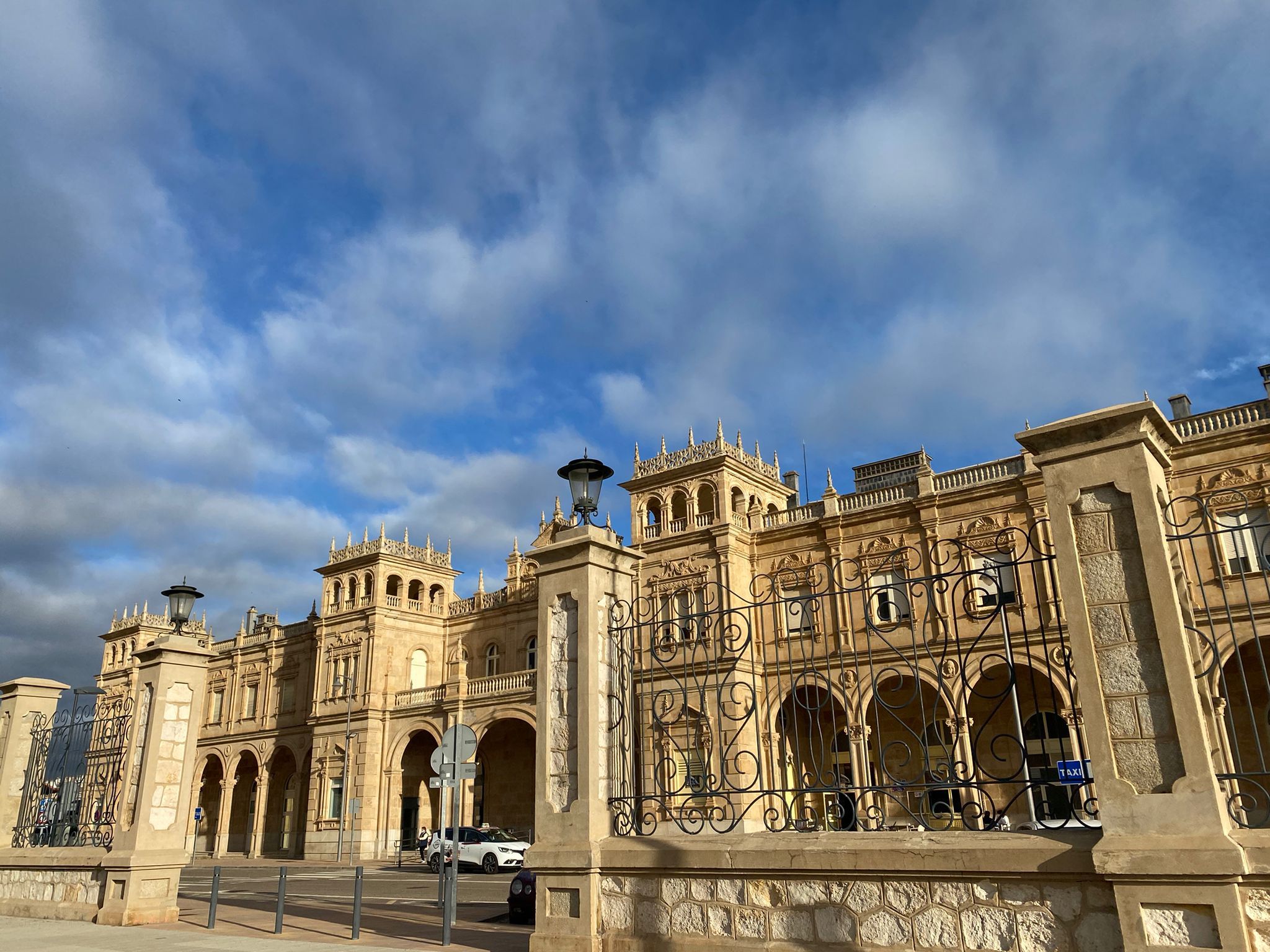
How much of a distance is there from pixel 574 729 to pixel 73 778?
10.1 metres

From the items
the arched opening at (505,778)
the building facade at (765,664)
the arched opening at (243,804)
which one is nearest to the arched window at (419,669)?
the building facade at (765,664)

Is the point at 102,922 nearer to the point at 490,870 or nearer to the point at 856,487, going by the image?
the point at 490,870

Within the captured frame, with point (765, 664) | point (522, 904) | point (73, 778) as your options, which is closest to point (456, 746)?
point (522, 904)

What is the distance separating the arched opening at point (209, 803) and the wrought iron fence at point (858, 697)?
102 feet

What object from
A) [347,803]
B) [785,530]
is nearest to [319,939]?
[785,530]

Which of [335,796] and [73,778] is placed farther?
[335,796]

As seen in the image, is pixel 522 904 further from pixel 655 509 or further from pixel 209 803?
pixel 209 803

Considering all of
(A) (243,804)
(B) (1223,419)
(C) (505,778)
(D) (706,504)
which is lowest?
(A) (243,804)

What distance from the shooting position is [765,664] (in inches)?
409

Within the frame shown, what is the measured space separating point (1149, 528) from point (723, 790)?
3.44 m

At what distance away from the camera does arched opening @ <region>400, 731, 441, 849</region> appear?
3759 cm

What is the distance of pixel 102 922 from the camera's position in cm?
1164

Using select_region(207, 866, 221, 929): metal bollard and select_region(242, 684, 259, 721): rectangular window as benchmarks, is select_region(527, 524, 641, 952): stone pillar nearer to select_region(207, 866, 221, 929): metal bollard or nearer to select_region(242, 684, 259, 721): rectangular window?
select_region(207, 866, 221, 929): metal bollard

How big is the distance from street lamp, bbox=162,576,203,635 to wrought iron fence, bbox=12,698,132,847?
1673 millimetres
